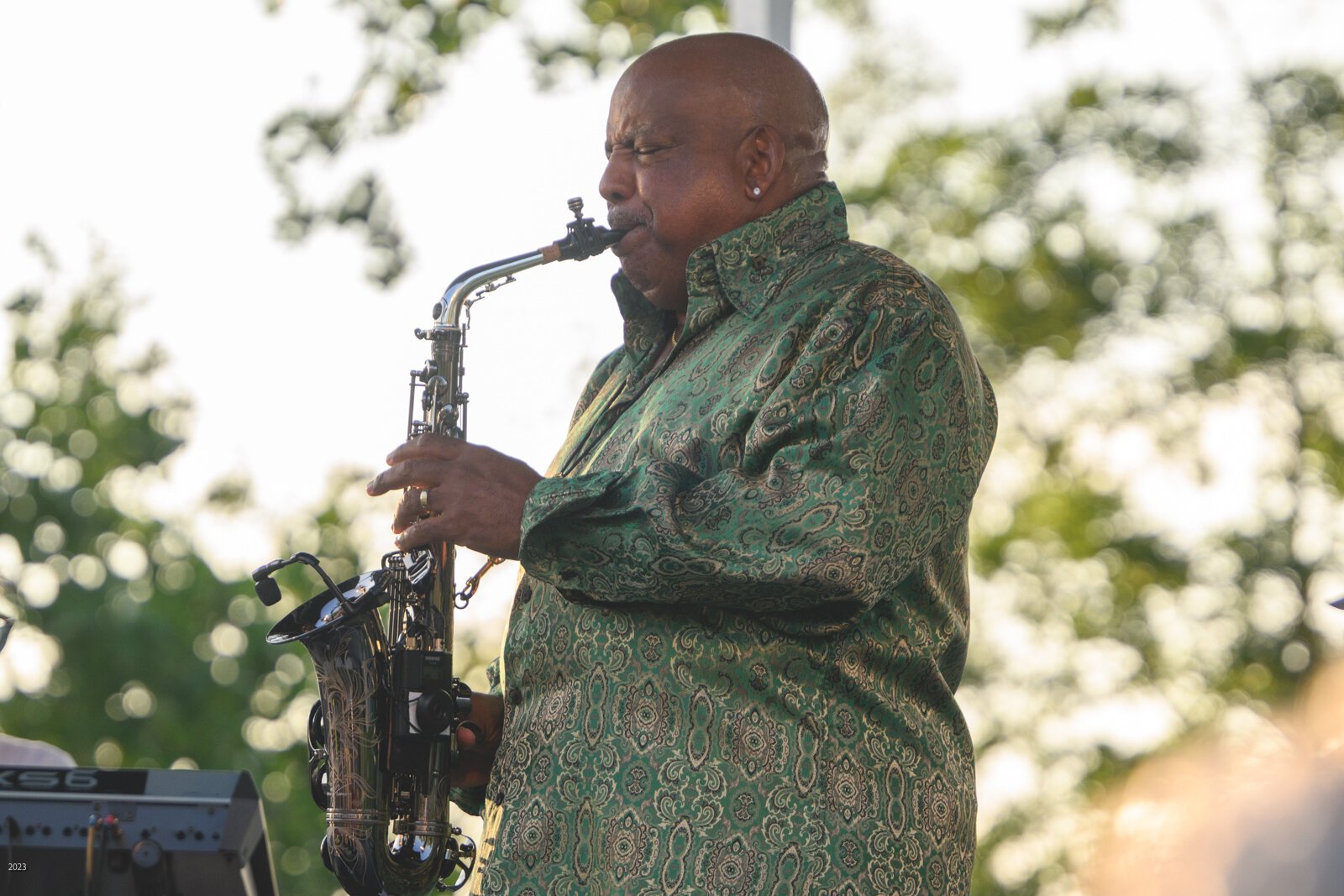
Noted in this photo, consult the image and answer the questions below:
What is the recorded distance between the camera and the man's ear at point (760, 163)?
3193 millimetres

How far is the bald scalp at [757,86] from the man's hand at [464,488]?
31.0 inches

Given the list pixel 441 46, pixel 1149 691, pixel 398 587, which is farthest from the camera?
pixel 1149 691

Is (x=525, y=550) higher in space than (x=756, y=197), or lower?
lower

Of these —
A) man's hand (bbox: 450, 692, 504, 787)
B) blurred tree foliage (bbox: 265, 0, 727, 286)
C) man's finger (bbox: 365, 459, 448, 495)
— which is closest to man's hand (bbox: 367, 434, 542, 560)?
man's finger (bbox: 365, 459, 448, 495)

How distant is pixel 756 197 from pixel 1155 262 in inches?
400

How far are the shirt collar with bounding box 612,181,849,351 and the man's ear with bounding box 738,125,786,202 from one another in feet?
0.19

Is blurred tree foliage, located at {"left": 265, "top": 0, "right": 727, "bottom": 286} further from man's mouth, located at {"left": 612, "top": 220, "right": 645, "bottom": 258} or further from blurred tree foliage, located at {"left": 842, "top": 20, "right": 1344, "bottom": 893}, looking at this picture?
man's mouth, located at {"left": 612, "top": 220, "right": 645, "bottom": 258}

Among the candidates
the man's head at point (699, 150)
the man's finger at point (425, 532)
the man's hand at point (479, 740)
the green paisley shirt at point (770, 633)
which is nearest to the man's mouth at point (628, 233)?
the man's head at point (699, 150)

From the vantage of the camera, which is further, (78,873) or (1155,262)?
(1155,262)

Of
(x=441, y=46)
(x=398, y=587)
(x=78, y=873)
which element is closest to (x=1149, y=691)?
(x=441, y=46)

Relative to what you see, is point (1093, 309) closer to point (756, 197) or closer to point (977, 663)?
point (977, 663)

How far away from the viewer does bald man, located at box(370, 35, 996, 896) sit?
8.63 ft

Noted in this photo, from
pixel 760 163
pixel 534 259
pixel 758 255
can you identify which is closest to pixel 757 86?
pixel 760 163

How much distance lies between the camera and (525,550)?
2.71m
